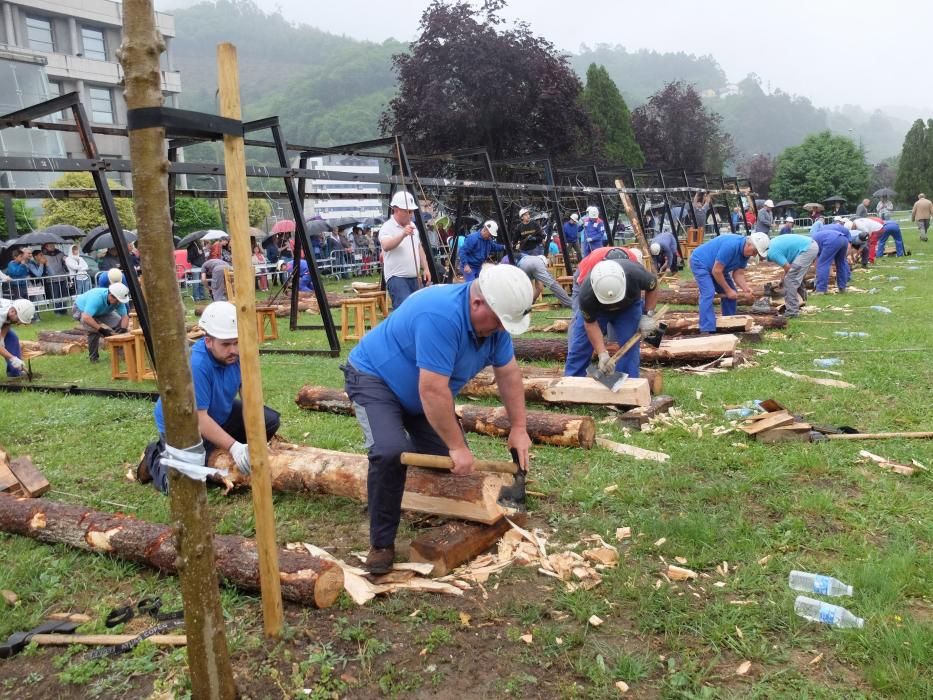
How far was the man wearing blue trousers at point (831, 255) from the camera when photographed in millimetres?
13859

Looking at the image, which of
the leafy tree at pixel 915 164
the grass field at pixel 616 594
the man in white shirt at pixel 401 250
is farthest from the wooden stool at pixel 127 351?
the leafy tree at pixel 915 164

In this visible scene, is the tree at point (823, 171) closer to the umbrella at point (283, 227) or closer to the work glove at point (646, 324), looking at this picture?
the umbrella at point (283, 227)

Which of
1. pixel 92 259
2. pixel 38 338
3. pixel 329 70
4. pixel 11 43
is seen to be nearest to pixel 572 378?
pixel 38 338

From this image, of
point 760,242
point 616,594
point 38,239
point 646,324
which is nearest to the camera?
point 616,594

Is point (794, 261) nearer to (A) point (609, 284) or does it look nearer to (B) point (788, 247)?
(B) point (788, 247)

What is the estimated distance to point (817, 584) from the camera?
138 inches

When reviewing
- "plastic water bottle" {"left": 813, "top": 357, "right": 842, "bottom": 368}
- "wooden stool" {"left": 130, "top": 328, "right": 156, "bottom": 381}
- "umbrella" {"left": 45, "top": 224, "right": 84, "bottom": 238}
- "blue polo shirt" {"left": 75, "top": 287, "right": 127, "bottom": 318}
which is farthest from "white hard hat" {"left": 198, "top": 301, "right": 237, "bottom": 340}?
"umbrella" {"left": 45, "top": 224, "right": 84, "bottom": 238}

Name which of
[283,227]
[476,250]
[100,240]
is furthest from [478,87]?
[100,240]

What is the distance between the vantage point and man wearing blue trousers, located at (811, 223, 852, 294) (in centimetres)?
1386

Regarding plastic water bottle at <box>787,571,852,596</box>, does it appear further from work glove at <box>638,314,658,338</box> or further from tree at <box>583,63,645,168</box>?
tree at <box>583,63,645,168</box>

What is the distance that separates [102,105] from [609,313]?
152ft

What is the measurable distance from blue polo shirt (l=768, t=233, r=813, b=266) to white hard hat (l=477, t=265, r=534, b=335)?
9632mm

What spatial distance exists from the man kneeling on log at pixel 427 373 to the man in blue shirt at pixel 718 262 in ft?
22.1

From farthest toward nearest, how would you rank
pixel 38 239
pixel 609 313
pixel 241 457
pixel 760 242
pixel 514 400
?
pixel 38 239 → pixel 760 242 → pixel 609 313 → pixel 241 457 → pixel 514 400
